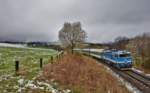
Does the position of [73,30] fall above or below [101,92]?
above

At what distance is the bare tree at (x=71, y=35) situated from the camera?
103 meters

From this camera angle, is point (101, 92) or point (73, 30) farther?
point (73, 30)

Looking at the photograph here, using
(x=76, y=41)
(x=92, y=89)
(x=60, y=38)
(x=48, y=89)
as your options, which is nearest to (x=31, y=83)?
(x=48, y=89)

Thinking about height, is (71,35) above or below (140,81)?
above

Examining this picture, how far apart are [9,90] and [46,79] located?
451 cm

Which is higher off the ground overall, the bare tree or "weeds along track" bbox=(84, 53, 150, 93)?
the bare tree

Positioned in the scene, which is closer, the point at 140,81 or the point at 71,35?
the point at 140,81

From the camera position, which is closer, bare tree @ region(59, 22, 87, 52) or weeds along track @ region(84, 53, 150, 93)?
weeds along track @ region(84, 53, 150, 93)

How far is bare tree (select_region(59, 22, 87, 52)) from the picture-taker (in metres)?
103

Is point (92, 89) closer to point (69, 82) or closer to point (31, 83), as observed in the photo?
point (69, 82)

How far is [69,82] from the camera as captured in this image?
1862 centimetres

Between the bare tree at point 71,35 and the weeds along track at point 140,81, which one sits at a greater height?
the bare tree at point 71,35

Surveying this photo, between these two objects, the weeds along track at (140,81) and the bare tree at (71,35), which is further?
the bare tree at (71,35)

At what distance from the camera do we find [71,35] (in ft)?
356
